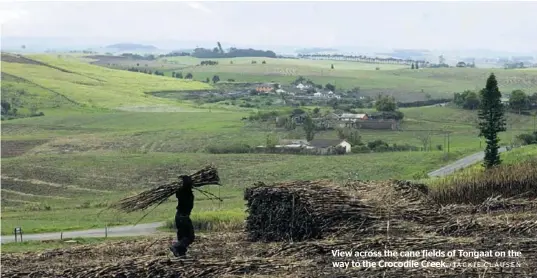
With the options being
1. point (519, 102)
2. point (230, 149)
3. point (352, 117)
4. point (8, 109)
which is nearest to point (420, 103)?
point (352, 117)

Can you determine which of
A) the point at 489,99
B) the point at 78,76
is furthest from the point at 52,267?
the point at 78,76

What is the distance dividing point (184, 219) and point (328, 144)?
204 ft

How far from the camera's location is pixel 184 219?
11.5 metres

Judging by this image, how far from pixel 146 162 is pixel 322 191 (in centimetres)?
5256

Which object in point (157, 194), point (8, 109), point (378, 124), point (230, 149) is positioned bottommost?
point (230, 149)

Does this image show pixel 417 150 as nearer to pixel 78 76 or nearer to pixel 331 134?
pixel 331 134

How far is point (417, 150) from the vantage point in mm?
71375

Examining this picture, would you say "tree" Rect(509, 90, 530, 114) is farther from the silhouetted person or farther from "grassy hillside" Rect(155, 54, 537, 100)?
the silhouetted person

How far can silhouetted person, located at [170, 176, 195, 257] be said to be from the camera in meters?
11.4

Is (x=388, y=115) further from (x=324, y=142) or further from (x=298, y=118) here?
(x=324, y=142)

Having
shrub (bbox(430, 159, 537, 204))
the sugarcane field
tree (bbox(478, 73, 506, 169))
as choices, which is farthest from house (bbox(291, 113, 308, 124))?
shrub (bbox(430, 159, 537, 204))

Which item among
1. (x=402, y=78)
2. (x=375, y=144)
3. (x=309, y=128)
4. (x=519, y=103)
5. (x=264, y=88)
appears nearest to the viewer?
(x=375, y=144)

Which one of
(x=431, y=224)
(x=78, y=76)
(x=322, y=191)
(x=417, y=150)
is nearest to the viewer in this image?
(x=431, y=224)

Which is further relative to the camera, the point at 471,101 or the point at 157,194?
the point at 471,101
